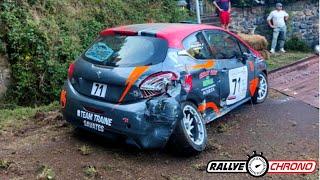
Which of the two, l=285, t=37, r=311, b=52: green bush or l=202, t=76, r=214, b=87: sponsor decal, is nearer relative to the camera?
l=202, t=76, r=214, b=87: sponsor decal

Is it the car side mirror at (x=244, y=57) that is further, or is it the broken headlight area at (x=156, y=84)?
the car side mirror at (x=244, y=57)

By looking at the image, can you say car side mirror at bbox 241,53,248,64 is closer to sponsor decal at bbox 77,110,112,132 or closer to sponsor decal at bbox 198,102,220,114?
sponsor decal at bbox 198,102,220,114

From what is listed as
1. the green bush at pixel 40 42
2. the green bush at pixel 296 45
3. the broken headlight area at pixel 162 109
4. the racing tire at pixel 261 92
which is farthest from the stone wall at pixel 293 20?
the broken headlight area at pixel 162 109

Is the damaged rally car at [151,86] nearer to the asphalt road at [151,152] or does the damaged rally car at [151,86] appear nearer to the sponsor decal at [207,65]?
the sponsor decal at [207,65]

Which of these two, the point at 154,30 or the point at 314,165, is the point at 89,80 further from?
the point at 314,165

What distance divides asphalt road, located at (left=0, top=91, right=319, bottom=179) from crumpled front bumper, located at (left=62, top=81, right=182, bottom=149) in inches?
12.7

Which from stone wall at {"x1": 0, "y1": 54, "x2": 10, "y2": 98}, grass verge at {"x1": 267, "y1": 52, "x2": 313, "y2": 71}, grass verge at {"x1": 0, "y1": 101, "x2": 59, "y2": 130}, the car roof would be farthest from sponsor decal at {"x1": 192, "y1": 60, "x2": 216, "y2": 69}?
grass verge at {"x1": 267, "y1": 52, "x2": 313, "y2": 71}

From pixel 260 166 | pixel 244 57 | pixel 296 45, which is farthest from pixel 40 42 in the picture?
pixel 296 45

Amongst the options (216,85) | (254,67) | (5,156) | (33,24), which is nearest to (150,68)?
(216,85)

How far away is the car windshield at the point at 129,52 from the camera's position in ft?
16.5

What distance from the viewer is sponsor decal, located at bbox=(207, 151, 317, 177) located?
5027mm

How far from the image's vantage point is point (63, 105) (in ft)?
17.8

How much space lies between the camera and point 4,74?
773cm

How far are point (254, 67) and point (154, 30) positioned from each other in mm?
2337
